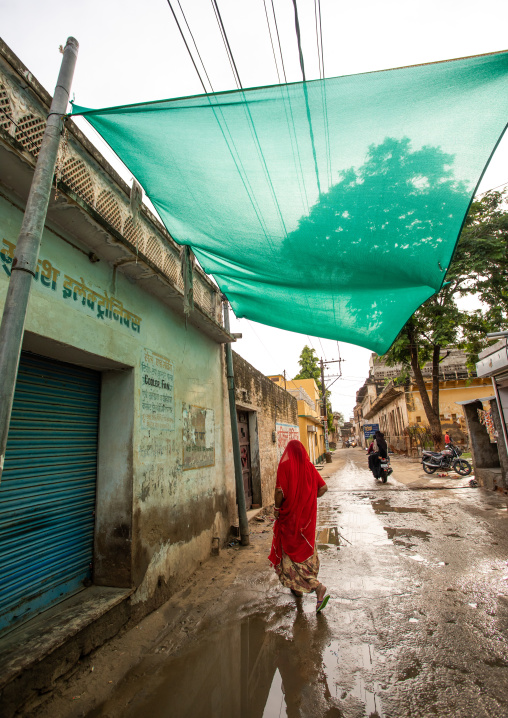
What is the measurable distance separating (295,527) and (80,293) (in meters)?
2.77

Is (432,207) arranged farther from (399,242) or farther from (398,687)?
(398,687)

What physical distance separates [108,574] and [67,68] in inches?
141

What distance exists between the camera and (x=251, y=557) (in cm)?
465

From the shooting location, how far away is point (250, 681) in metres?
2.22

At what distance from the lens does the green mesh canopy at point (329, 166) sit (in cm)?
209

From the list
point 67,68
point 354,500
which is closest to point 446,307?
point 354,500

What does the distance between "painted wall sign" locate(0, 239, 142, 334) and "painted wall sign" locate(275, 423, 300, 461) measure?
6.30 m

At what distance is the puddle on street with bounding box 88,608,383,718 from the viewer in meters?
1.97

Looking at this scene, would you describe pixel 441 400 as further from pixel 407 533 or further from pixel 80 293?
pixel 80 293

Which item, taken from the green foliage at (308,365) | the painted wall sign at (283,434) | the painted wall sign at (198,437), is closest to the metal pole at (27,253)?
the painted wall sign at (198,437)

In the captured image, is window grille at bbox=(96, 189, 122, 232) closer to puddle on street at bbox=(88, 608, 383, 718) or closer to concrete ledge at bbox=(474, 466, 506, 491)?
puddle on street at bbox=(88, 608, 383, 718)

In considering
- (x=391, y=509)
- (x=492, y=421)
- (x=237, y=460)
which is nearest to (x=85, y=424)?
(x=237, y=460)

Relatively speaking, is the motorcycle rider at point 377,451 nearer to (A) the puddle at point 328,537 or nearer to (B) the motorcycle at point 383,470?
(B) the motorcycle at point 383,470

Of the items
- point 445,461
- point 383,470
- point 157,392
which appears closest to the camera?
point 157,392
